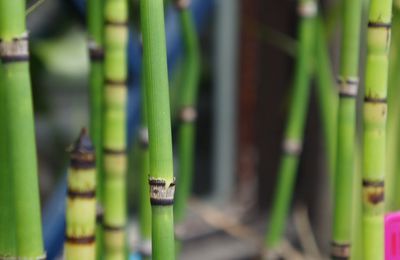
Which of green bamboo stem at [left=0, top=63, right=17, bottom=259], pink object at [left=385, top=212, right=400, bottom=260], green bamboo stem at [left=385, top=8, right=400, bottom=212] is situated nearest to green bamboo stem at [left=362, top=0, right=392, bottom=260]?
pink object at [left=385, top=212, right=400, bottom=260]

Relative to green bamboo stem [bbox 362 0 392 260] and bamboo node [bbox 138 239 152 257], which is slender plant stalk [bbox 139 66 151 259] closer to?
bamboo node [bbox 138 239 152 257]

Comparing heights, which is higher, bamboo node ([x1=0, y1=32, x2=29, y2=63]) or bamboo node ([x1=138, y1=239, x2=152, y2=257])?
bamboo node ([x1=0, y1=32, x2=29, y2=63])

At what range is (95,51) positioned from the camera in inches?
26.5

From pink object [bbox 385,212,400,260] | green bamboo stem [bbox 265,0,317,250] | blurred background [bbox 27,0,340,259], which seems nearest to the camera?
pink object [bbox 385,212,400,260]

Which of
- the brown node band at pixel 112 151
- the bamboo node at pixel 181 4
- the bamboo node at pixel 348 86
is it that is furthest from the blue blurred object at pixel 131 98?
the bamboo node at pixel 348 86

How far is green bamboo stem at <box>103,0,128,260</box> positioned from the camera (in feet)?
2.04

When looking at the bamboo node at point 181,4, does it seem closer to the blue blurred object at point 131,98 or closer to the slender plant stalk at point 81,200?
the blue blurred object at point 131,98

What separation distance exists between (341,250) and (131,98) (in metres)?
0.41

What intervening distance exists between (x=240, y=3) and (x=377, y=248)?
1068mm

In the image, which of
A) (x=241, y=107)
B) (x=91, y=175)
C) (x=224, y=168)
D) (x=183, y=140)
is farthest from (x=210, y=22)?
(x=91, y=175)

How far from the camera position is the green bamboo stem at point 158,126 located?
462mm

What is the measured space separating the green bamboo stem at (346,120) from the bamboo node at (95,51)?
0.75 ft

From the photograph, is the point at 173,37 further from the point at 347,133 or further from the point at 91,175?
the point at 91,175

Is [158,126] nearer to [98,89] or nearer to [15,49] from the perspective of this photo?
[15,49]
